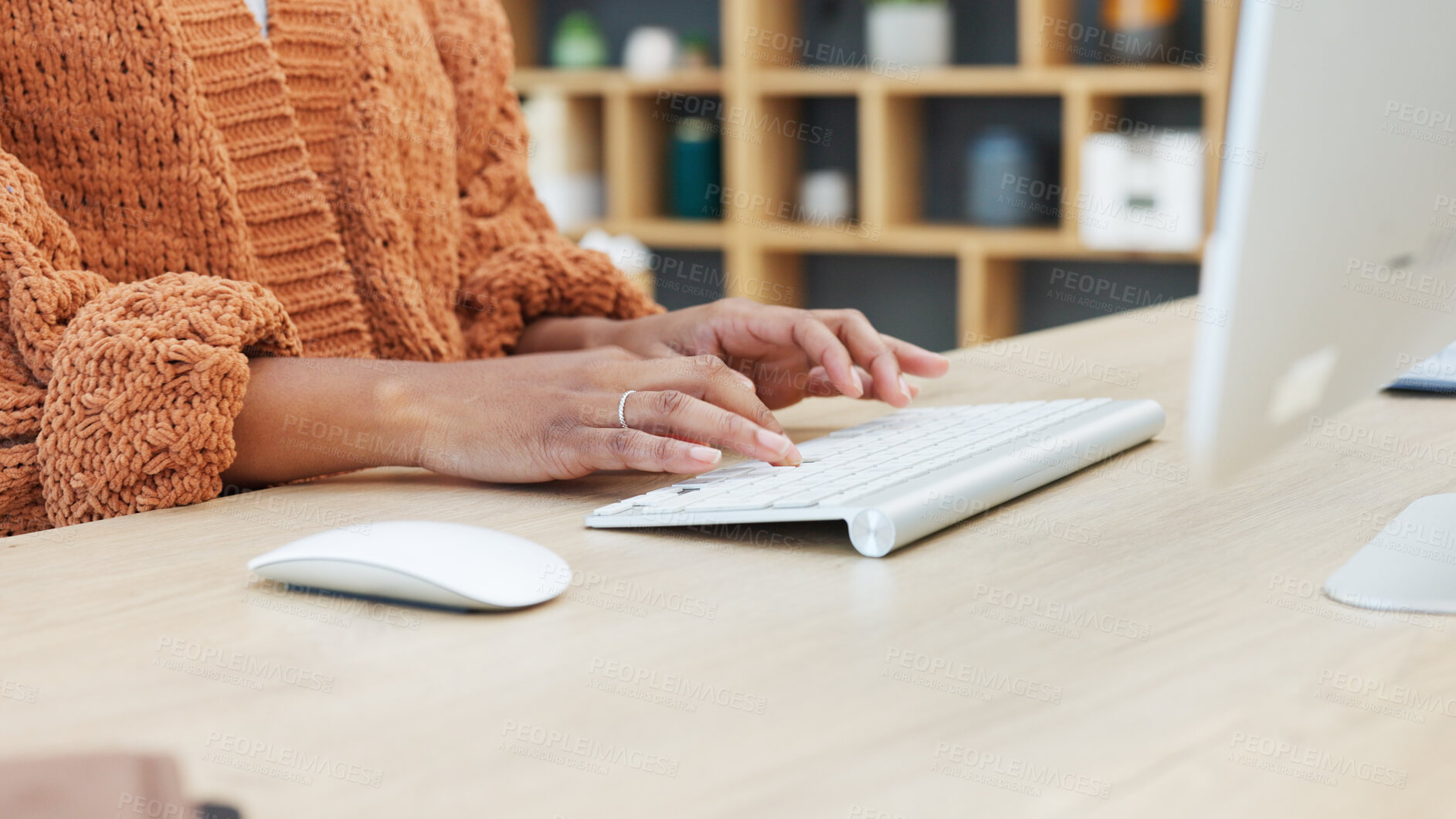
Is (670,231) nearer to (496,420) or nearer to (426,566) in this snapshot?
(496,420)

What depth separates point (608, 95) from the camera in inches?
135

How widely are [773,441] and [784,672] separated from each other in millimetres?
264

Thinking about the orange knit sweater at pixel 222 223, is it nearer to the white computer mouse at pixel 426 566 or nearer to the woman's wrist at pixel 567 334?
the woman's wrist at pixel 567 334

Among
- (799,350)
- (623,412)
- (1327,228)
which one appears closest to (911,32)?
(799,350)

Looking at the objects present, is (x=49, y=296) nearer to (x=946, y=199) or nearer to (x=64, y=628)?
(x=64, y=628)

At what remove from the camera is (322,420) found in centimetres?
77

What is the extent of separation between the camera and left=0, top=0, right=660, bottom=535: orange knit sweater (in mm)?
712

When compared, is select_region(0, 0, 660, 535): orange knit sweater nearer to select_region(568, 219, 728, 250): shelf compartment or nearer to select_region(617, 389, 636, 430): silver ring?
select_region(617, 389, 636, 430): silver ring

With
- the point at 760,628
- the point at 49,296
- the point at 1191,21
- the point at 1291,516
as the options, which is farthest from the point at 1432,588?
the point at 1191,21

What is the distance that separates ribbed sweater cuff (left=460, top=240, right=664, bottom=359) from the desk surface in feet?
1.49

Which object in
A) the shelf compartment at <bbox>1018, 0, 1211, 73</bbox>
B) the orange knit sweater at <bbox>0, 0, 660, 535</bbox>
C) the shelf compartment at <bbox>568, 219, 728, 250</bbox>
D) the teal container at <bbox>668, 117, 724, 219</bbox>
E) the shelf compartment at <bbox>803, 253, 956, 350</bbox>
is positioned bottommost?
the shelf compartment at <bbox>803, 253, 956, 350</bbox>

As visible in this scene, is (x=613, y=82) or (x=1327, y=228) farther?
(x=613, y=82)

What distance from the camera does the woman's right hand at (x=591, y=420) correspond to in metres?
0.73

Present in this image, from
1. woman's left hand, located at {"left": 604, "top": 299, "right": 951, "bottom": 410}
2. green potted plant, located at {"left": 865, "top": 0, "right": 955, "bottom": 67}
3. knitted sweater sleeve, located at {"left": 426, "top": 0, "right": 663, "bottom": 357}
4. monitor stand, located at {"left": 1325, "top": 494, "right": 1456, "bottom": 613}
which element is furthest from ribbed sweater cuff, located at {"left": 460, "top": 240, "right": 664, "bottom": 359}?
green potted plant, located at {"left": 865, "top": 0, "right": 955, "bottom": 67}
